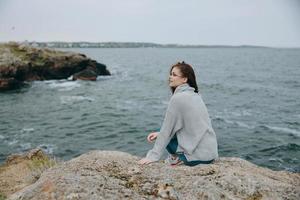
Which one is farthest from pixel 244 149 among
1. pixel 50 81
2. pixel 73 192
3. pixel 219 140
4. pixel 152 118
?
pixel 50 81

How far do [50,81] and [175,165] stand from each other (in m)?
49.4

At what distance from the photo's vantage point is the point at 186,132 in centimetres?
534

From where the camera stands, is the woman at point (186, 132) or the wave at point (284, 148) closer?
the woman at point (186, 132)

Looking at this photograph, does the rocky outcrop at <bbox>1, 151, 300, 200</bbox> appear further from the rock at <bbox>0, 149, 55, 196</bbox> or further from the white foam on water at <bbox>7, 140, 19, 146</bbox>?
the white foam on water at <bbox>7, 140, 19, 146</bbox>

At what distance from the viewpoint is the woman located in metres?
5.24

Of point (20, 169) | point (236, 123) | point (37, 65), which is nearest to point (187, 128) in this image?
point (20, 169)

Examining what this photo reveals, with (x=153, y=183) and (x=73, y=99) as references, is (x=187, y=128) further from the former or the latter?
(x=73, y=99)

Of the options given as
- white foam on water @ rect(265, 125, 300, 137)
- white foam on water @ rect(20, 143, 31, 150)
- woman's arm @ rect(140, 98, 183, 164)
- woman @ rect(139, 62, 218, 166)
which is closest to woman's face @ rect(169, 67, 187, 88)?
woman @ rect(139, 62, 218, 166)

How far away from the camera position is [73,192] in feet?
13.2

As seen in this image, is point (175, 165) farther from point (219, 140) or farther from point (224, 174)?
point (219, 140)

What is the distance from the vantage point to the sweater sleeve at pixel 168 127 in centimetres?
525

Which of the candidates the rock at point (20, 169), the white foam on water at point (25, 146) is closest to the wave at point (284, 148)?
the white foam on water at point (25, 146)

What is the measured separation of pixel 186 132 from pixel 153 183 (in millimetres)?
1194

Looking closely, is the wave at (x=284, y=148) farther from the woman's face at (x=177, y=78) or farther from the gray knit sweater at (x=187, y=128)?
the woman's face at (x=177, y=78)
